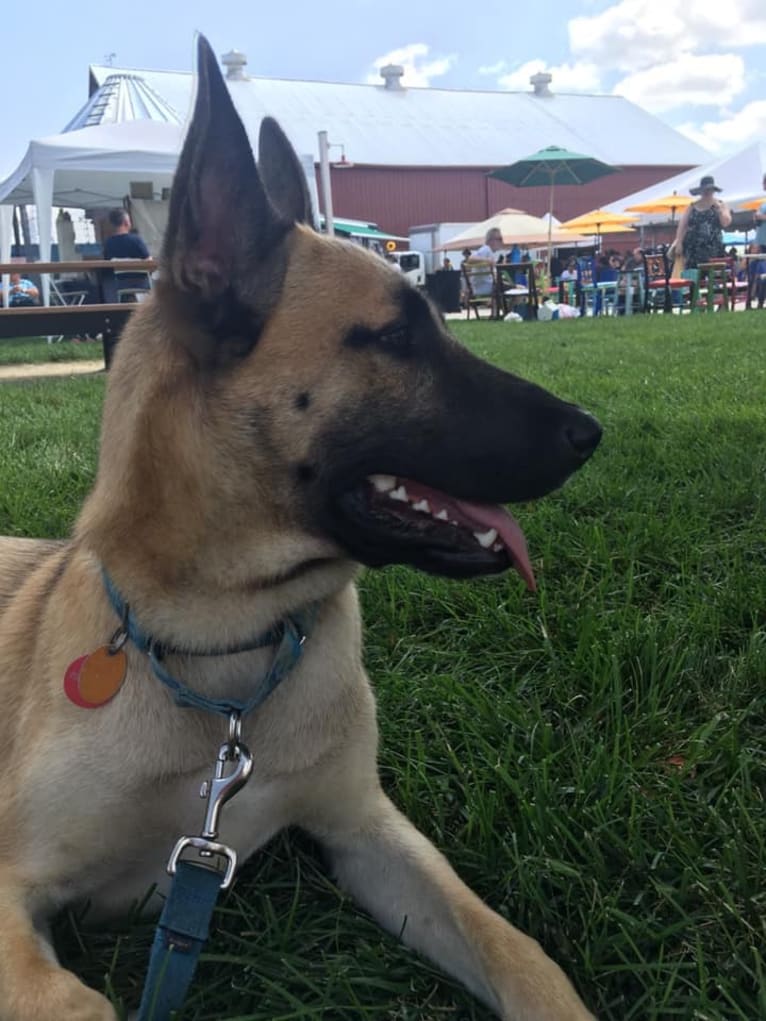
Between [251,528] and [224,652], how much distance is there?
0.83 feet

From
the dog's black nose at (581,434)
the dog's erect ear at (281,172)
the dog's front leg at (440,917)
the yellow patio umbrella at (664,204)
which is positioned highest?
the yellow patio umbrella at (664,204)

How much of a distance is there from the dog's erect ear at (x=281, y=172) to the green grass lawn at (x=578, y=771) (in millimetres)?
1233

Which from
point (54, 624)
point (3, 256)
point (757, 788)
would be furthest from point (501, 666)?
point (3, 256)

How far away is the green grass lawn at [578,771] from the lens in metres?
1.49

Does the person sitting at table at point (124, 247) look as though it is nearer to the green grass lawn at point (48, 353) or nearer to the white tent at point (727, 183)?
the green grass lawn at point (48, 353)

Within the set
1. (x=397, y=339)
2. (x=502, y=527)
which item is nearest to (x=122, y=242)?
(x=397, y=339)

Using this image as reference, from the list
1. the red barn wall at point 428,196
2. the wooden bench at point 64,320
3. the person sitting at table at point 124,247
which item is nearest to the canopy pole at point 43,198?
the person sitting at table at point 124,247

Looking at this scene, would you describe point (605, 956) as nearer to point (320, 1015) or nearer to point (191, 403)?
point (320, 1015)

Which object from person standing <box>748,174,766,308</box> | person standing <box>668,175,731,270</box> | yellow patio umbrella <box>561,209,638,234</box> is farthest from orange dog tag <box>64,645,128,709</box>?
yellow patio umbrella <box>561,209,638,234</box>

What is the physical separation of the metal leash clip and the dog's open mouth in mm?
465

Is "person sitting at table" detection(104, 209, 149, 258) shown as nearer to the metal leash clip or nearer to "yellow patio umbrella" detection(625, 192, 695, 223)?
"yellow patio umbrella" detection(625, 192, 695, 223)

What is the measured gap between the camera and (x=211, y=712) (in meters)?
1.73

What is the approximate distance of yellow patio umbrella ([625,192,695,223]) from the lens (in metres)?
20.5

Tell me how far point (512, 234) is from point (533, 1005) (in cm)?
2671
